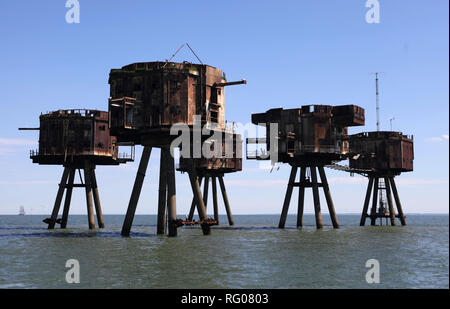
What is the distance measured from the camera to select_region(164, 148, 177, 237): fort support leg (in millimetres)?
41281

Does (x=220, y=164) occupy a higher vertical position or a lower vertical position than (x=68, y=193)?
higher

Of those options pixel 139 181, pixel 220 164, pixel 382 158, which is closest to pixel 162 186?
pixel 139 181

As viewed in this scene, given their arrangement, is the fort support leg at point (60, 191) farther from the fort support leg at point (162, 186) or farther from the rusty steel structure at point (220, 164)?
the fort support leg at point (162, 186)

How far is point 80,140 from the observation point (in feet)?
184

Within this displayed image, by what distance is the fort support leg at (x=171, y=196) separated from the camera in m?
41.3

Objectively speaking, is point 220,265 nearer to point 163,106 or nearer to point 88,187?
point 163,106

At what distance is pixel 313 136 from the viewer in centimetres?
5562

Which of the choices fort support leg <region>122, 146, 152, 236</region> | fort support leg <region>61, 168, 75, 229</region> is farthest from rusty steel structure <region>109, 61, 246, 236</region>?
fort support leg <region>61, 168, 75, 229</region>

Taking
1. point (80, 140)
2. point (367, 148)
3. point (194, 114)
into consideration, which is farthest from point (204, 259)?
point (367, 148)

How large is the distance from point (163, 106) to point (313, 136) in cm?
1997

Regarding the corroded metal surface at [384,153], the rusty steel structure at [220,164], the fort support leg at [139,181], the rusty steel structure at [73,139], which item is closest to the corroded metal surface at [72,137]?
the rusty steel structure at [73,139]
